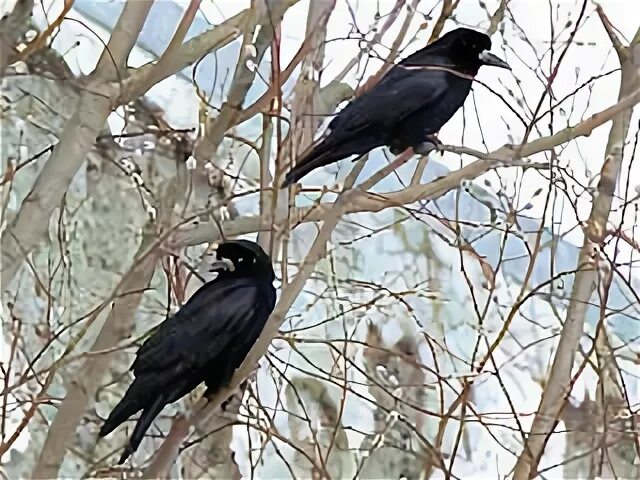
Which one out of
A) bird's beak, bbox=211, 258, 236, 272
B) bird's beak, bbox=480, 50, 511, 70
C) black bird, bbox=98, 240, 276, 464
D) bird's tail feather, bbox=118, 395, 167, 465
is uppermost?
bird's beak, bbox=480, 50, 511, 70

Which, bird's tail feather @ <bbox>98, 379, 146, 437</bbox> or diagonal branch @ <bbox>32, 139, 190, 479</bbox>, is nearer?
bird's tail feather @ <bbox>98, 379, 146, 437</bbox>

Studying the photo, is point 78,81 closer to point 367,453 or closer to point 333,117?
point 333,117

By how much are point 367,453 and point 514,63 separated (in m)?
0.54

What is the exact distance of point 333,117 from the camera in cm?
101

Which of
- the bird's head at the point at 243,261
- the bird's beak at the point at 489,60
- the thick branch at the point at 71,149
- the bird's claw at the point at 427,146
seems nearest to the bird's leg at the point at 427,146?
the bird's claw at the point at 427,146

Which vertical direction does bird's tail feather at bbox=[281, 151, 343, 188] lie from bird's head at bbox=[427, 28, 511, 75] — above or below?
below

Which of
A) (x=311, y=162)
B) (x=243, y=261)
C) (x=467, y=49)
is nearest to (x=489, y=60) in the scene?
(x=467, y=49)

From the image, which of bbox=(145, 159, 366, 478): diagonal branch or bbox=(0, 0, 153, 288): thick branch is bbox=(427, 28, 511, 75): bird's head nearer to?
bbox=(145, 159, 366, 478): diagonal branch

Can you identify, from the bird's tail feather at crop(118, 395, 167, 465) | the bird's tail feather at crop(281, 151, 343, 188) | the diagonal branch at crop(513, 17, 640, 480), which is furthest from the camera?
the diagonal branch at crop(513, 17, 640, 480)

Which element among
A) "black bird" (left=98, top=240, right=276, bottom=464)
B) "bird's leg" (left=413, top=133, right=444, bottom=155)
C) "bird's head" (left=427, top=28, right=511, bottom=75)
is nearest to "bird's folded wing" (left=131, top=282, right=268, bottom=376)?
"black bird" (left=98, top=240, right=276, bottom=464)

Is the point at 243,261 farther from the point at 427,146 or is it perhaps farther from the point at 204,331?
the point at 427,146

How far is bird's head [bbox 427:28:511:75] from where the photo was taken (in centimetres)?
100

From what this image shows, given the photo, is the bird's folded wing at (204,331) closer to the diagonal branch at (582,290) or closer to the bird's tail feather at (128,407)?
the bird's tail feather at (128,407)

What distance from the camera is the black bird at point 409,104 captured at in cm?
93
